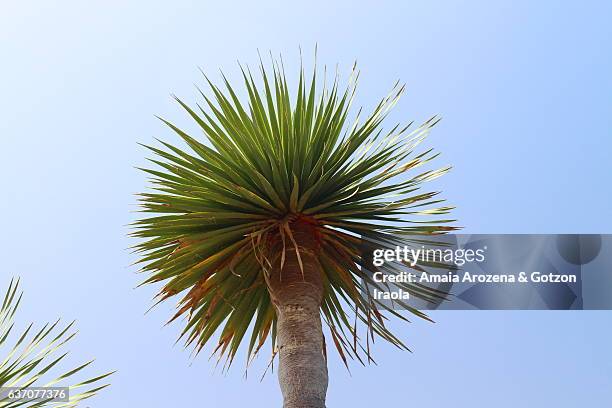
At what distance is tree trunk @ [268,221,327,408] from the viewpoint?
5.23 m

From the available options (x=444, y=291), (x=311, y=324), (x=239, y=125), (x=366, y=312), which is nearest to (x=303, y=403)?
(x=311, y=324)

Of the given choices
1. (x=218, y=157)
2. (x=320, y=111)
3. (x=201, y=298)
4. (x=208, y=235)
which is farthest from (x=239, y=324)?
(x=320, y=111)

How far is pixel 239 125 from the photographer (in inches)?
256

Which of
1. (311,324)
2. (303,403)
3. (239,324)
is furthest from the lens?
(239,324)

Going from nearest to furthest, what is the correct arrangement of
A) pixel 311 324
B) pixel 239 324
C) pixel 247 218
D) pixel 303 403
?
pixel 303 403 → pixel 311 324 → pixel 247 218 → pixel 239 324

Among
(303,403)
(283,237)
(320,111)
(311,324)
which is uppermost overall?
(320,111)

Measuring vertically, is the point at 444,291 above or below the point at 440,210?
below

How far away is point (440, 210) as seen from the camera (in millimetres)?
6762

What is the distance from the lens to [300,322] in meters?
5.67

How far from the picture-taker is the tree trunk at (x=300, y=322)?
206 inches

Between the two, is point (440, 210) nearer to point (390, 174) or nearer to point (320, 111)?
point (390, 174)

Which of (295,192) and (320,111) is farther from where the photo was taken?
(320,111)

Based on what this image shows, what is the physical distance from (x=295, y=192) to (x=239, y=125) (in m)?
0.87

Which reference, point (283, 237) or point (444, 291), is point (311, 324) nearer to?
point (283, 237)
